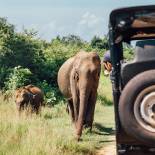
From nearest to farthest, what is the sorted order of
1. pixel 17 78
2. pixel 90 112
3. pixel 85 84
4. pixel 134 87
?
pixel 134 87 < pixel 85 84 < pixel 90 112 < pixel 17 78

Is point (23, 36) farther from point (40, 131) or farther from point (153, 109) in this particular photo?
point (153, 109)

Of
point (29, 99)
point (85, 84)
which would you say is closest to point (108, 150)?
point (85, 84)

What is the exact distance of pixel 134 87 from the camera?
6.52 metres

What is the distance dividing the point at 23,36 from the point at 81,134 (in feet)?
36.1

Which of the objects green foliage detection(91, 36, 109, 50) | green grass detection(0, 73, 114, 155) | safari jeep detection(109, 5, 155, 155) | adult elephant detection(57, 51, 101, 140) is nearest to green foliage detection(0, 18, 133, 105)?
green grass detection(0, 73, 114, 155)

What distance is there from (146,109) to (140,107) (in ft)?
0.23

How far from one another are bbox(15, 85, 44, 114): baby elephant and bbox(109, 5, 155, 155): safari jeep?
9717 mm

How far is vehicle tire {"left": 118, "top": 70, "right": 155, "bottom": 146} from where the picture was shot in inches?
256

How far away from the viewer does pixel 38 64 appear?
23.7m

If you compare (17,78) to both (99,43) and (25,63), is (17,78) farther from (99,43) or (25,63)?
(99,43)

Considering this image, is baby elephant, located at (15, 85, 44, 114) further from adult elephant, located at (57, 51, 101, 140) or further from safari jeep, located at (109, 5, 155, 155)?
safari jeep, located at (109, 5, 155, 155)

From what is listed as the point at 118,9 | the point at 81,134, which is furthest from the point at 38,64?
the point at 118,9

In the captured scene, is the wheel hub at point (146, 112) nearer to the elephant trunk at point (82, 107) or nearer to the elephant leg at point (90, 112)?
the elephant trunk at point (82, 107)

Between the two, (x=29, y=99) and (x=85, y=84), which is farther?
(x=29, y=99)
